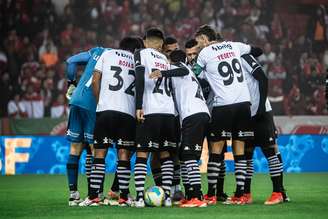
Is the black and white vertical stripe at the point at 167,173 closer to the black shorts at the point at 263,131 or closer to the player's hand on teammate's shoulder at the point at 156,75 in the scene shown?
the player's hand on teammate's shoulder at the point at 156,75

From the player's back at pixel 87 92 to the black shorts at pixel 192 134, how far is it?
1.40m

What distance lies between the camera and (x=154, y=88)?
10617mm

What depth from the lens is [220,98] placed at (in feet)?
35.7

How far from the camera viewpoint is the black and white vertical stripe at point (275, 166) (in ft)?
37.0

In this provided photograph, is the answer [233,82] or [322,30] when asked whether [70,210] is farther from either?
[322,30]

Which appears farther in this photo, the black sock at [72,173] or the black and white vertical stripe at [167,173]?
the black sock at [72,173]

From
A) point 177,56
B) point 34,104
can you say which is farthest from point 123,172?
point 34,104

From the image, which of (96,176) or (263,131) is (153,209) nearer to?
(96,176)

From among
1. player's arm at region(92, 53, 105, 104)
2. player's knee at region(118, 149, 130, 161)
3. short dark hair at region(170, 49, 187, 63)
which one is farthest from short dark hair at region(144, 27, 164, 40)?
player's knee at region(118, 149, 130, 161)

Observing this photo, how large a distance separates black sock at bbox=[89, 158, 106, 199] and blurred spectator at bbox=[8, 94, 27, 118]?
11.3 metres

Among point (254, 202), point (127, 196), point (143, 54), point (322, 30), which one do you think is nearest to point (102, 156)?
point (127, 196)

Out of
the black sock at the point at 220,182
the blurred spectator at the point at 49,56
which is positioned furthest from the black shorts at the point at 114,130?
the blurred spectator at the point at 49,56

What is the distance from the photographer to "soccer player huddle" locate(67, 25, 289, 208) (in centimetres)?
1049

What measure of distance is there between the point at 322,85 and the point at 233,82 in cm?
1257
